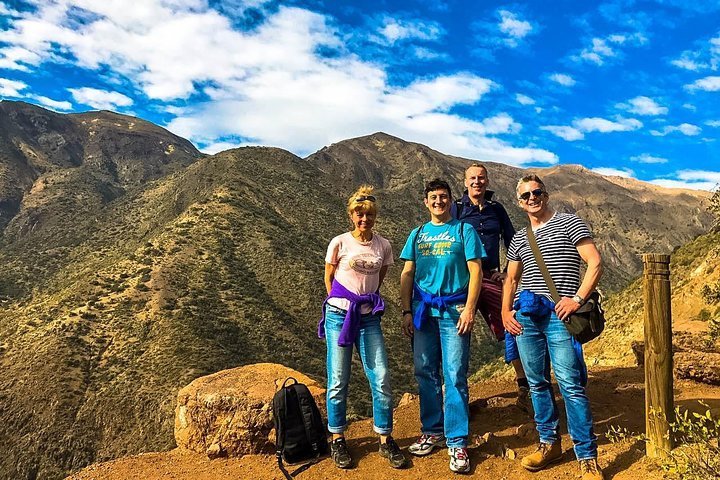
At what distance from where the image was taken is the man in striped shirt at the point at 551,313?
12.8 ft

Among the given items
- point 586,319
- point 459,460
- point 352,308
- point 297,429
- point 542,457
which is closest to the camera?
point 586,319

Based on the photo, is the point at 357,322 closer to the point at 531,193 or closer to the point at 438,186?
the point at 438,186

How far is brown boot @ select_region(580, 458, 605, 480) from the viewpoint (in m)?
3.88

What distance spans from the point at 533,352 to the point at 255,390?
357 centimetres

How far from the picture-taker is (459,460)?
4.34 m

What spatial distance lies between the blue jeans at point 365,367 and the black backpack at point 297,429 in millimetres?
438

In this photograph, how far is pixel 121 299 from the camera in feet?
121

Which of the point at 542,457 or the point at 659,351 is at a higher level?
the point at 659,351

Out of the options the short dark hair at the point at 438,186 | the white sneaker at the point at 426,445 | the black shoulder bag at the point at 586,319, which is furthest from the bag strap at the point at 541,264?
the white sneaker at the point at 426,445

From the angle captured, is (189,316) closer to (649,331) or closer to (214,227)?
(214,227)

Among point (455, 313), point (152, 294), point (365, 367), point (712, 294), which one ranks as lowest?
point (152, 294)

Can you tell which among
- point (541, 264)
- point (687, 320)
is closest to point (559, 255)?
point (541, 264)

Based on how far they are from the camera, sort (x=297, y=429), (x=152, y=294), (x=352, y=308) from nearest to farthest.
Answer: (x=352, y=308) → (x=297, y=429) → (x=152, y=294)

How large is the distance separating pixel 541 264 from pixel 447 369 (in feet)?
4.18
